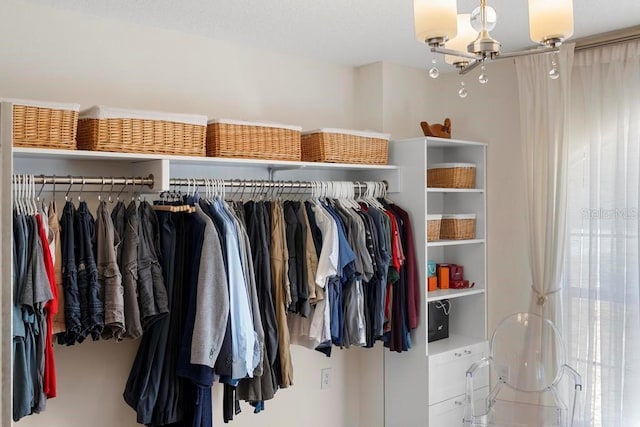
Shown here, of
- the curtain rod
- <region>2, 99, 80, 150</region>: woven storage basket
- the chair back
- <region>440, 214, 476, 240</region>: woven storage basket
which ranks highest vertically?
the curtain rod

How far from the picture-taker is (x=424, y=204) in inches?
146

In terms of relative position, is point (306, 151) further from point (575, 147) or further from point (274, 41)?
point (575, 147)

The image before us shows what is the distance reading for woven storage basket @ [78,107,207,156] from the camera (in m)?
2.70

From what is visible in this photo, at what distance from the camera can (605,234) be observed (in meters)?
3.46

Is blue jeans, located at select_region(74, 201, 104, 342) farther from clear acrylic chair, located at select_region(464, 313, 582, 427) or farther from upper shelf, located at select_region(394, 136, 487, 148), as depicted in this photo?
upper shelf, located at select_region(394, 136, 487, 148)

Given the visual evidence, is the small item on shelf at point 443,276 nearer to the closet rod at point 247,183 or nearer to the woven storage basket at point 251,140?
the closet rod at point 247,183

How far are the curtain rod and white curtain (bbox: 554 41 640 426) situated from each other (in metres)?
0.03

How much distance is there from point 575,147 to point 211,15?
2.15 m

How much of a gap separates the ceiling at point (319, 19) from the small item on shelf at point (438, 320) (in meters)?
1.62

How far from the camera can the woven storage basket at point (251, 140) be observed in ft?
10.0

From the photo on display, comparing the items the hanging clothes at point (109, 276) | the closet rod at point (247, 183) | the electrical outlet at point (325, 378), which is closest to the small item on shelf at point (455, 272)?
the electrical outlet at point (325, 378)

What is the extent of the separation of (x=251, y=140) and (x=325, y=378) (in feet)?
5.50

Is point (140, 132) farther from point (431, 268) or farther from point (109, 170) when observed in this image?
point (431, 268)

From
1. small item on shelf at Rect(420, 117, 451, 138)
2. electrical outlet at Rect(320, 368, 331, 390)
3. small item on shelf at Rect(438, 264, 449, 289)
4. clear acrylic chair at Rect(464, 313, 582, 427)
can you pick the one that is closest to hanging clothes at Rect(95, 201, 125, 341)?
electrical outlet at Rect(320, 368, 331, 390)
